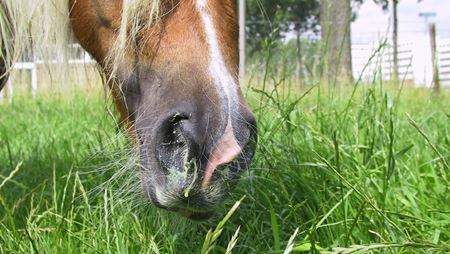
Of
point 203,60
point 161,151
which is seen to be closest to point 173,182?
point 161,151

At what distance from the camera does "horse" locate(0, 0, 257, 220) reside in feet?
4.51

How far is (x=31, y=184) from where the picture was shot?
2711 mm

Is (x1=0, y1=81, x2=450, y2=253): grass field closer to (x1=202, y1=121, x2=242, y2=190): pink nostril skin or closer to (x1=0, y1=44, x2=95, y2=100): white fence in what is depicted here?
(x1=202, y1=121, x2=242, y2=190): pink nostril skin

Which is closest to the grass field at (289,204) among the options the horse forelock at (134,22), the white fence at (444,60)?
the horse forelock at (134,22)

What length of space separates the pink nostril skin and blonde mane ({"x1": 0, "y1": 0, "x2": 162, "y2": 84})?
375mm

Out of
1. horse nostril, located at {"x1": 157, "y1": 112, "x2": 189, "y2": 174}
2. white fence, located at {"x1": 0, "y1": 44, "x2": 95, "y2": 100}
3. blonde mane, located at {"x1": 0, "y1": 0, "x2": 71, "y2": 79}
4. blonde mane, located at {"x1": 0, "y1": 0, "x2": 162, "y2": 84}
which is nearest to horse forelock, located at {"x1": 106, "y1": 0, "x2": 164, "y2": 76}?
blonde mane, located at {"x1": 0, "y1": 0, "x2": 162, "y2": 84}

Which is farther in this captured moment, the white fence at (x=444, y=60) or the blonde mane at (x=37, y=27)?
the white fence at (x=444, y=60)

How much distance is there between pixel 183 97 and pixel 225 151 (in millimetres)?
160

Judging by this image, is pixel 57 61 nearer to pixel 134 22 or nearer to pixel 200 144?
pixel 134 22

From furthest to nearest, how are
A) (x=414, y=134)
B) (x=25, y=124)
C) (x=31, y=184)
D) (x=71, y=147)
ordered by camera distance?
(x=25, y=124), (x=71, y=147), (x=414, y=134), (x=31, y=184)

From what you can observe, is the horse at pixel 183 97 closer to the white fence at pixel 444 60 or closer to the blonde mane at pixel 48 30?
the blonde mane at pixel 48 30

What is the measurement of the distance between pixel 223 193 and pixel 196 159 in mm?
120

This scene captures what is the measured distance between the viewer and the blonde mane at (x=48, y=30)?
1.56 m

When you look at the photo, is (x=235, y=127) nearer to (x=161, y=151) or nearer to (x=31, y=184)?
(x=161, y=151)
